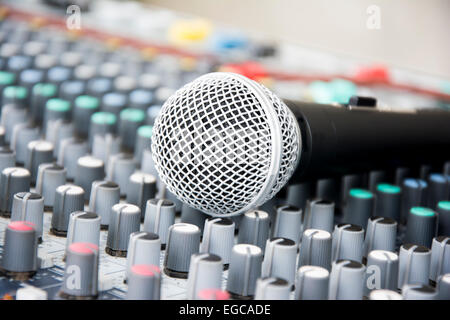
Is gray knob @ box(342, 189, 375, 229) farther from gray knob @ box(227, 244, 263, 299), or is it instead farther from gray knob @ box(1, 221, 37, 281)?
gray knob @ box(1, 221, 37, 281)

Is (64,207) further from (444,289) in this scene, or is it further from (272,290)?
(444,289)

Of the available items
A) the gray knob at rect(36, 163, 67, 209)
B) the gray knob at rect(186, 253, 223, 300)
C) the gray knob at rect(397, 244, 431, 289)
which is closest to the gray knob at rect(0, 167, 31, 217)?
the gray knob at rect(36, 163, 67, 209)

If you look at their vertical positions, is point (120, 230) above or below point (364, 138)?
below

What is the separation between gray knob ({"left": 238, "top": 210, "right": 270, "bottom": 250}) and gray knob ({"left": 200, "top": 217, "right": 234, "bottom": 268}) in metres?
0.07

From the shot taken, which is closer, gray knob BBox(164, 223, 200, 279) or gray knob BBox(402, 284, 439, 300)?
gray knob BBox(402, 284, 439, 300)

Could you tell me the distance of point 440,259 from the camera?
101 centimetres

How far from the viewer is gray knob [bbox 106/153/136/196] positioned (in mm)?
Result: 1290

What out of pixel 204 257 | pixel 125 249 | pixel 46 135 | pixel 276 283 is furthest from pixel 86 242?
pixel 46 135

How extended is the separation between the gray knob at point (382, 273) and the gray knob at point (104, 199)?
44 centimetres

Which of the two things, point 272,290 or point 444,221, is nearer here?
point 272,290

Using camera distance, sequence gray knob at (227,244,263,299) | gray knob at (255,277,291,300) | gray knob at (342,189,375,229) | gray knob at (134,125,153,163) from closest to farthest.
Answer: gray knob at (255,277,291,300)
gray knob at (227,244,263,299)
gray knob at (342,189,375,229)
gray knob at (134,125,153,163)

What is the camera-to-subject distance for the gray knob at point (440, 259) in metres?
1.01

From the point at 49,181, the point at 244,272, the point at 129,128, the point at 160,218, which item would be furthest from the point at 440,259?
the point at 129,128

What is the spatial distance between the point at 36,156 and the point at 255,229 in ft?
1.56
